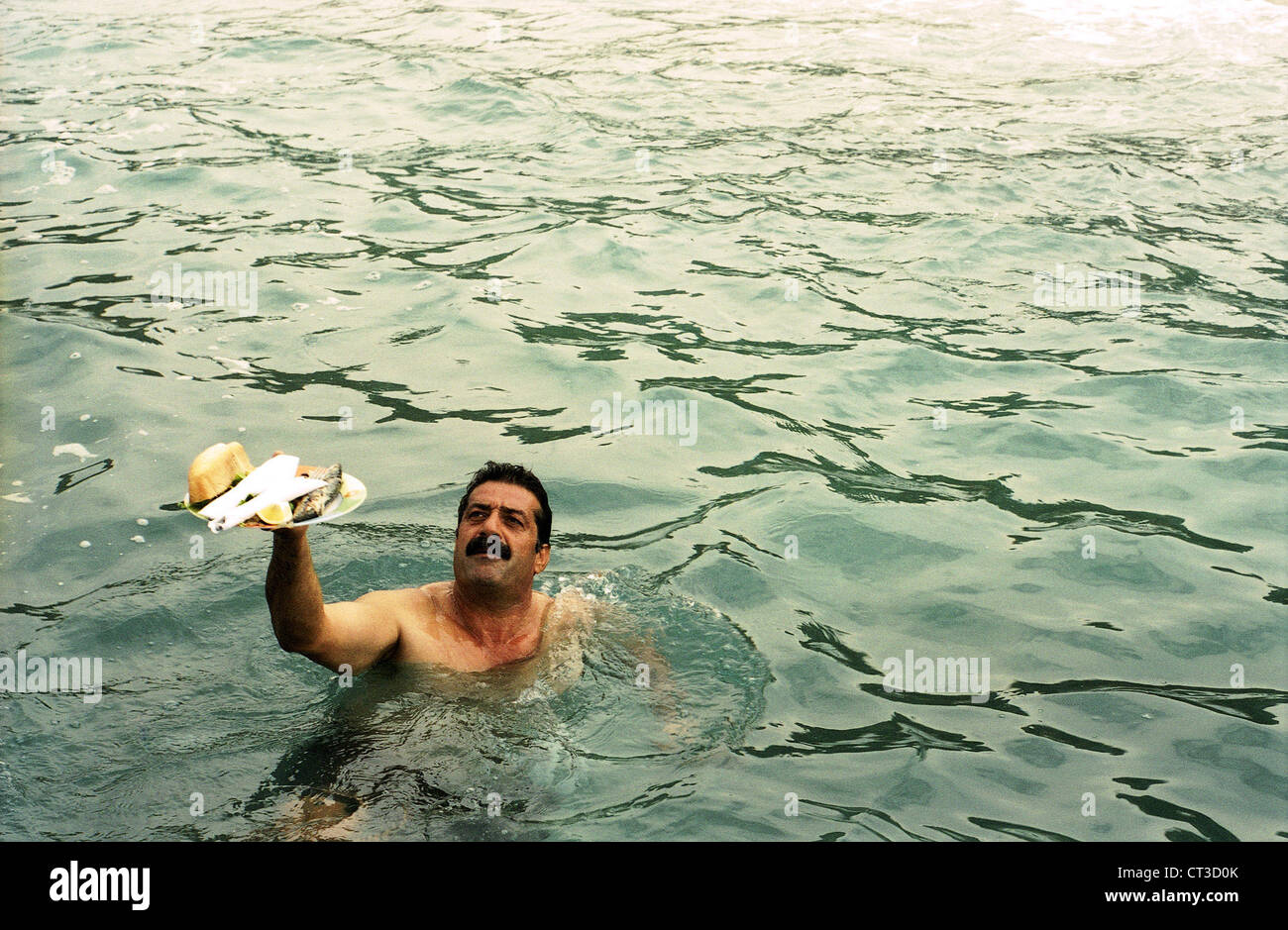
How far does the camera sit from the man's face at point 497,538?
494 cm

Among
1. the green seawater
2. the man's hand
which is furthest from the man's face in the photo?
the green seawater

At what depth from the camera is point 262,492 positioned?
137 inches

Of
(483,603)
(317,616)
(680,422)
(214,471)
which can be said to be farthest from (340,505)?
(680,422)

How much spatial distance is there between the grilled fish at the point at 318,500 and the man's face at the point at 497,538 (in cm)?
136

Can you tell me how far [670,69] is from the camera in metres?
14.3

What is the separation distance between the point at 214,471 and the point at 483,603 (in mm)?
1812

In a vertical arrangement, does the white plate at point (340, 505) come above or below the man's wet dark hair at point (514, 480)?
above

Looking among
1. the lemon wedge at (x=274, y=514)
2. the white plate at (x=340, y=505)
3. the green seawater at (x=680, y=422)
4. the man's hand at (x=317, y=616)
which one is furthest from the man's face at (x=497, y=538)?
the lemon wedge at (x=274, y=514)

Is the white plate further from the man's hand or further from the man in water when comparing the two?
the man in water

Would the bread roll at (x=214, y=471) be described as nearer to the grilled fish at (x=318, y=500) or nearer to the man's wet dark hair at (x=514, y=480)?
the grilled fish at (x=318, y=500)

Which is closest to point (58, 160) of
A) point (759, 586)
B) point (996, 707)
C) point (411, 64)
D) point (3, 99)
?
point (3, 99)

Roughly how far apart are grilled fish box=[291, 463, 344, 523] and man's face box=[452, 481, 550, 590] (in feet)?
4.46

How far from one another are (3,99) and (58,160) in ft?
7.64

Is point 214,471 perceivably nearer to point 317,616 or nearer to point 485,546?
point 317,616
